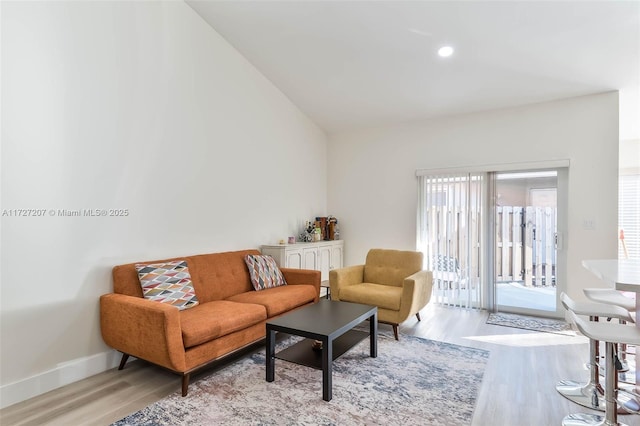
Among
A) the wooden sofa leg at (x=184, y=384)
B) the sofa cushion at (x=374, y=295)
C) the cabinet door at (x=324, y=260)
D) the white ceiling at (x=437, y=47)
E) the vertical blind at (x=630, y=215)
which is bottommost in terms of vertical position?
the wooden sofa leg at (x=184, y=384)

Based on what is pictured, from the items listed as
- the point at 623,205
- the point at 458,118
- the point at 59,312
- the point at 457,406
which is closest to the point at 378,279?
the point at 457,406

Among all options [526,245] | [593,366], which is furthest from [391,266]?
[593,366]

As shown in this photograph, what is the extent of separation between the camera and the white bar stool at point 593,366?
2.22 m

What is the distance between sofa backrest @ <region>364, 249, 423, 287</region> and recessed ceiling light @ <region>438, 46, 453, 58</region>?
7.25ft

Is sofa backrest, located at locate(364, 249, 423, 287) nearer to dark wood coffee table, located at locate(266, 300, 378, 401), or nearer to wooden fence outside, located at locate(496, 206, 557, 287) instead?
dark wood coffee table, located at locate(266, 300, 378, 401)

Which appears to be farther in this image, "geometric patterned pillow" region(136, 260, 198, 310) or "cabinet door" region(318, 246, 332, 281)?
"cabinet door" region(318, 246, 332, 281)

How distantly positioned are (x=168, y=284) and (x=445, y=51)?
11.6 feet

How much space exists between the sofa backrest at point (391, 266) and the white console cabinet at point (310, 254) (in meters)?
0.72

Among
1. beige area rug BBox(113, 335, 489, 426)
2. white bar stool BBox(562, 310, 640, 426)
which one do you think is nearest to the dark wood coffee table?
beige area rug BBox(113, 335, 489, 426)

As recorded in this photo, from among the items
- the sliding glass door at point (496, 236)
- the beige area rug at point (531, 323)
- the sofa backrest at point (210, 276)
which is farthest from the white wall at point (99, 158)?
the beige area rug at point (531, 323)

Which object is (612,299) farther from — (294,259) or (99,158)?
(99,158)

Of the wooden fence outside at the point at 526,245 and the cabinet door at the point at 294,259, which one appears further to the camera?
the cabinet door at the point at 294,259

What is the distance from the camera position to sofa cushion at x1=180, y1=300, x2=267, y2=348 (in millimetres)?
2485

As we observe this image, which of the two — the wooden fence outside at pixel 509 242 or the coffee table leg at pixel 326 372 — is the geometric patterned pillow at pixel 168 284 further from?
the wooden fence outside at pixel 509 242
